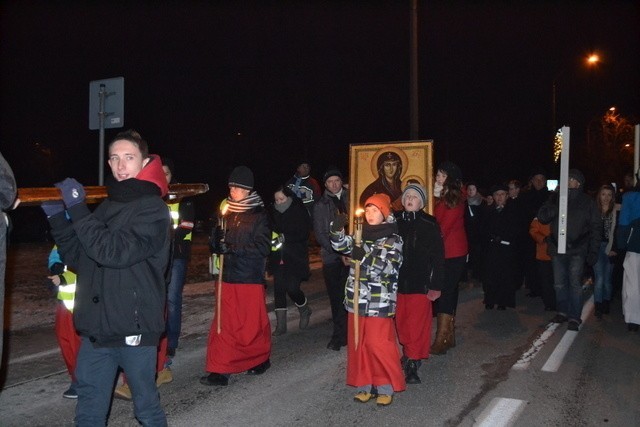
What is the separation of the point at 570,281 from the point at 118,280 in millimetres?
6888

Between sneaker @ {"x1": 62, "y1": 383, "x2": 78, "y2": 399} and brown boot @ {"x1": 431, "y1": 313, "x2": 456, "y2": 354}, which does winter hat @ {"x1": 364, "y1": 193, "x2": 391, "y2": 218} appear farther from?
sneaker @ {"x1": 62, "y1": 383, "x2": 78, "y2": 399}

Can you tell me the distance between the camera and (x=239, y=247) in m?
6.27

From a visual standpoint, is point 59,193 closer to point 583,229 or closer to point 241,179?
point 241,179

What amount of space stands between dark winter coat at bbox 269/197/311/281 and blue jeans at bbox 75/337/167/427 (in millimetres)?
4530

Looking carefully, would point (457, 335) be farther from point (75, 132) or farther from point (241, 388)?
point (75, 132)

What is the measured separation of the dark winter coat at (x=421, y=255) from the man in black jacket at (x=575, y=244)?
3326 millimetres

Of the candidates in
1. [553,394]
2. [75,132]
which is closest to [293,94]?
[75,132]

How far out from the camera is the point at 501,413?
5344 millimetres

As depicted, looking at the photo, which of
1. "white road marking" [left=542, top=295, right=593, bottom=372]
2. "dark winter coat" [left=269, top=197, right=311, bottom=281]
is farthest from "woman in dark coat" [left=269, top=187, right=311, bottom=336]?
"white road marking" [left=542, top=295, right=593, bottom=372]

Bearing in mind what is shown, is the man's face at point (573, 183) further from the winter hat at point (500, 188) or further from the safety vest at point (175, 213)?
the safety vest at point (175, 213)

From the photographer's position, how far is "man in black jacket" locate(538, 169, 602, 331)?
880cm

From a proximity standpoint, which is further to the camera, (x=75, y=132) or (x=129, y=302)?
(x=75, y=132)

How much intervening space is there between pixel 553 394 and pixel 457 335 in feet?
8.40

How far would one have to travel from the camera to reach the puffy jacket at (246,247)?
6277mm
